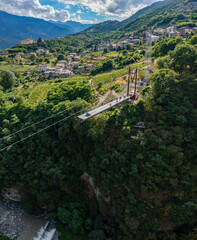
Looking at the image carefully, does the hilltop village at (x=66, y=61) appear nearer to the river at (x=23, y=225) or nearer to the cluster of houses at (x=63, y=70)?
the cluster of houses at (x=63, y=70)

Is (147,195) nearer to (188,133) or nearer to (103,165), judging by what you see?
(103,165)

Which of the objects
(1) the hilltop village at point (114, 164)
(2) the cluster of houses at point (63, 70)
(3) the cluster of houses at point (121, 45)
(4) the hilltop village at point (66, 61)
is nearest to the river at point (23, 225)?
(1) the hilltop village at point (114, 164)

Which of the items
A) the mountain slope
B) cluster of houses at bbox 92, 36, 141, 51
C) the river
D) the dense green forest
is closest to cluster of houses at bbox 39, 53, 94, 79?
cluster of houses at bbox 92, 36, 141, 51

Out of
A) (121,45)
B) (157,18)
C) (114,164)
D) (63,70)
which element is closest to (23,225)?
(114,164)

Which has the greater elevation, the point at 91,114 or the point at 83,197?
the point at 91,114

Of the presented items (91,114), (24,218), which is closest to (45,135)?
(91,114)

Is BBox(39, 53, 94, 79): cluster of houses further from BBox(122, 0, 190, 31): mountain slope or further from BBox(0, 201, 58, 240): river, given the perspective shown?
BBox(122, 0, 190, 31): mountain slope

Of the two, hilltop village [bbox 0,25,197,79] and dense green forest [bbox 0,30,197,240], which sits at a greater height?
hilltop village [bbox 0,25,197,79]
